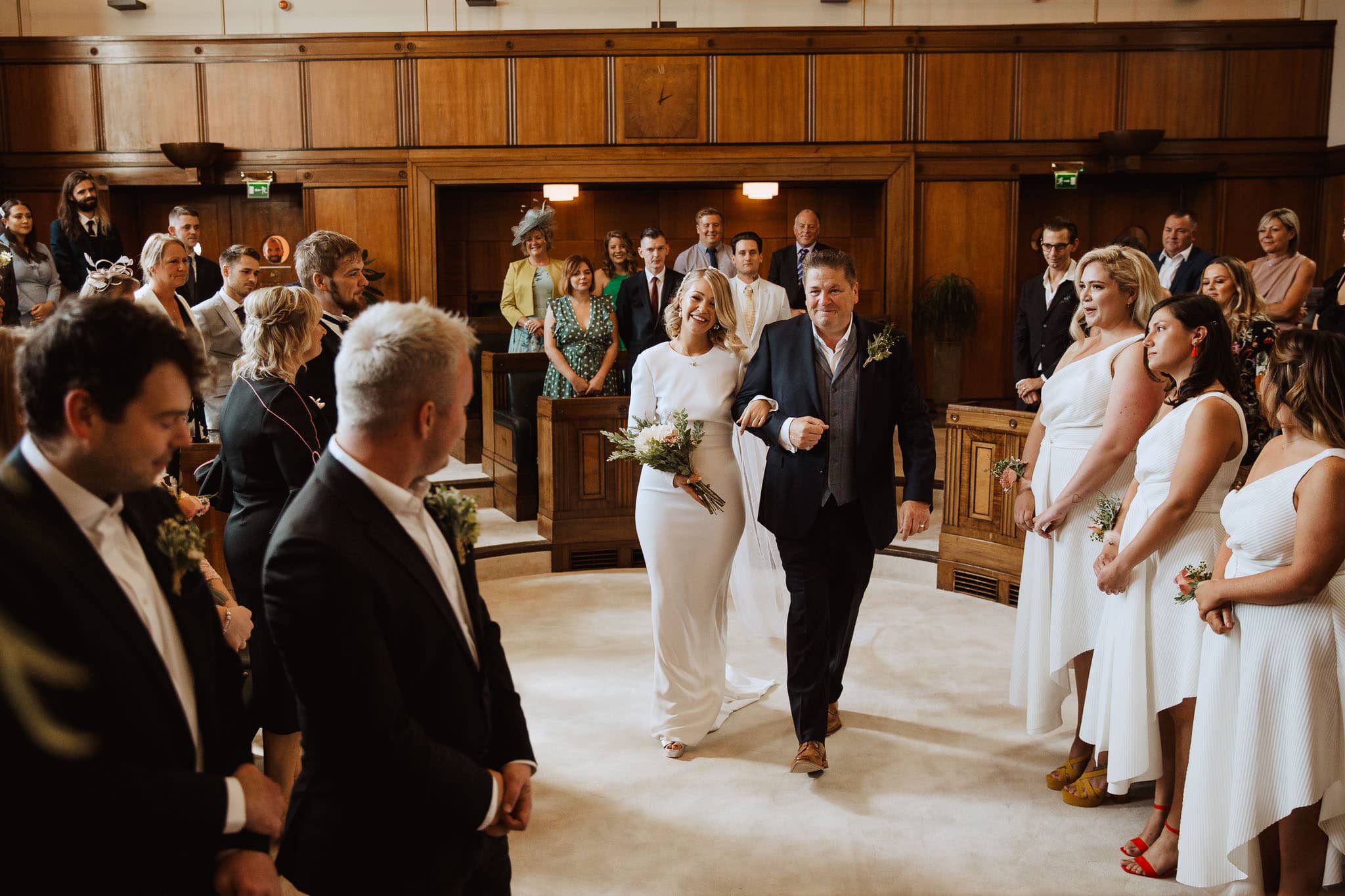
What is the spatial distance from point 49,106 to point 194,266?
447cm

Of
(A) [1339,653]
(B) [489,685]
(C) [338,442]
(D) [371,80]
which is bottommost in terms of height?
(A) [1339,653]

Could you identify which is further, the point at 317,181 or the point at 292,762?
the point at 317,181

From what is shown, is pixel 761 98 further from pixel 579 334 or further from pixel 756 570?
pixel 756 570

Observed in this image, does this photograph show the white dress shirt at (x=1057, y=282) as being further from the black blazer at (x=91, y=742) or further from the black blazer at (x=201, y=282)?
the black blazer at (x=91, y=742)

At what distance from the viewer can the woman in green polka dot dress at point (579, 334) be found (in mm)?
7051

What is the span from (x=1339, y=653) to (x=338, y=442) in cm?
241

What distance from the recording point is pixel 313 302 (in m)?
3.09

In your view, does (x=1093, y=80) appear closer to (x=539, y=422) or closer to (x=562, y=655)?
(x=539, y=422)

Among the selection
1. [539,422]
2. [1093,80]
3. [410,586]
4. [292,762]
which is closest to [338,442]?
[410,586]

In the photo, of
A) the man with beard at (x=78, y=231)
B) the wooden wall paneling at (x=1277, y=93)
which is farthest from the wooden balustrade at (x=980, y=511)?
the wooden wall paneling at (x=1277, y=93)

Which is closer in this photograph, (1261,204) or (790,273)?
(790,273)

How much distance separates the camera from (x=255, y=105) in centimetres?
1024

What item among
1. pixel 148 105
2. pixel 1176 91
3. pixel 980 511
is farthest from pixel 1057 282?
pixel 148 105

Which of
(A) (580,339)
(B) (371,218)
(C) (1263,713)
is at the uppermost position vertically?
(B) (371,218)
